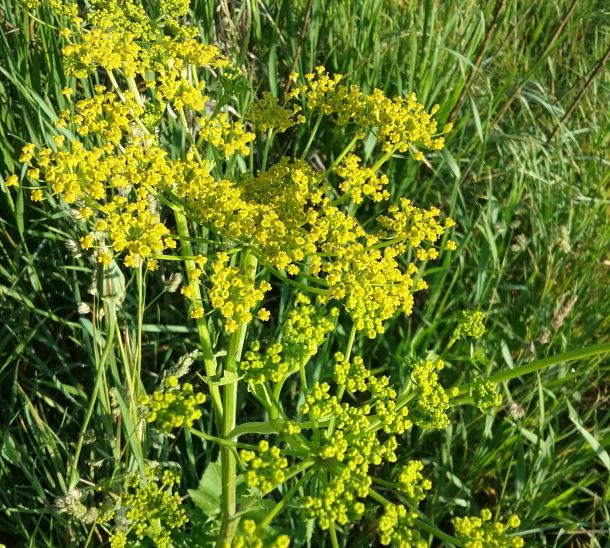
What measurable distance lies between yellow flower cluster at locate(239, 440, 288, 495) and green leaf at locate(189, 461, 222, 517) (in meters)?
0.85

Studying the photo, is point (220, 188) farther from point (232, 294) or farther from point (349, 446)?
point (349, 446)

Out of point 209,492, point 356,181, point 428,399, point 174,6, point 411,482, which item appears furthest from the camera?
point 209,492

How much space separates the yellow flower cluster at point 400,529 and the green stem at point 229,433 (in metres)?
0.63

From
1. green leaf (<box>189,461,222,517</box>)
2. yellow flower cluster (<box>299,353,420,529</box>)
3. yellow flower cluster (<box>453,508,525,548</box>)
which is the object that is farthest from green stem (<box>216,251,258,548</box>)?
yellow flower cluster (<box>453,508,525,548</box>)

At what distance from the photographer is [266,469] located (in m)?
1.93

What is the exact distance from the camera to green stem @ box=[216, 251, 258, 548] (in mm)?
2338

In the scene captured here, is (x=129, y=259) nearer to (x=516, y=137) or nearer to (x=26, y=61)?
(x=26, y=61)

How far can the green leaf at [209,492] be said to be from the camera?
268 cm

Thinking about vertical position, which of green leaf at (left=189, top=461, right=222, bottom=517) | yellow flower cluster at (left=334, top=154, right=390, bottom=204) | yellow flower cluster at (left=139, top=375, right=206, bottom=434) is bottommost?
green leaf at (left=189, top=461, right=222, bottom=517)

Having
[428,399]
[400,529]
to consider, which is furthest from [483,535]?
[428,399]

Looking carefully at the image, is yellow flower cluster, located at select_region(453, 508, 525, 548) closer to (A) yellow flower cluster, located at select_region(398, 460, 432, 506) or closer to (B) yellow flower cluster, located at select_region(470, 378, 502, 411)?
(A) yellow flower cluster, located at select_region(398, 460, 432, 506)

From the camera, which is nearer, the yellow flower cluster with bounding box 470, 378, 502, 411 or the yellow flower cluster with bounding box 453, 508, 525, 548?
the yellow flower cluster with bounding box 453, 508, 525, 548

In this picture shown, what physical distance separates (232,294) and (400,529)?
0.91 m

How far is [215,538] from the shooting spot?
2604mm
